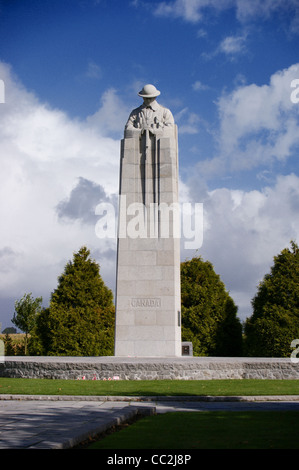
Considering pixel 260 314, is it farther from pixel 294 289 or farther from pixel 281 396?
pixel 281 396

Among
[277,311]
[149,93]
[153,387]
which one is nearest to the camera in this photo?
[153,387]

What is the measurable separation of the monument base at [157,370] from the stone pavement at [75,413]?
12.7 ft

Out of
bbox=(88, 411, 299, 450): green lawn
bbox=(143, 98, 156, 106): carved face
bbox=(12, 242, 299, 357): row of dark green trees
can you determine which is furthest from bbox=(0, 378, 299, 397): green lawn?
bbox=(143, 98, 156, 106): carved face

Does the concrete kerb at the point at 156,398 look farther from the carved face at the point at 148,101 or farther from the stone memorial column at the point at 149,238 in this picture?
the carved face at the point at 148,101

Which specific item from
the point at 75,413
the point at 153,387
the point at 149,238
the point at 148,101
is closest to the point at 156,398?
the point at 153,387

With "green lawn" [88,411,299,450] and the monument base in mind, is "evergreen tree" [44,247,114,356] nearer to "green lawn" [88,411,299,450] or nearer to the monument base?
the monument base

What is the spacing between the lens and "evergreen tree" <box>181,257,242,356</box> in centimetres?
2712

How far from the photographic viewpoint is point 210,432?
5988 mm

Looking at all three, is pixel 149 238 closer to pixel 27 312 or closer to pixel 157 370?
pixel 157 370

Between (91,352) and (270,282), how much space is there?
10.7 meters

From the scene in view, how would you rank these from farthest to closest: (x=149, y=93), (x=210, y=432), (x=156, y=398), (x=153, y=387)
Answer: (x=149, y=93)
(x=153, y=387)
(x=156, y=398)
(x=210, y=432)

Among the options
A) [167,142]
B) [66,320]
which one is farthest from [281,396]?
[66,320]

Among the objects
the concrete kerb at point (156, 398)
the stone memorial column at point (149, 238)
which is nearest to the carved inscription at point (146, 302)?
the stone memorial column at point (149, 238)

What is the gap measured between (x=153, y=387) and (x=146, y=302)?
660 cm
